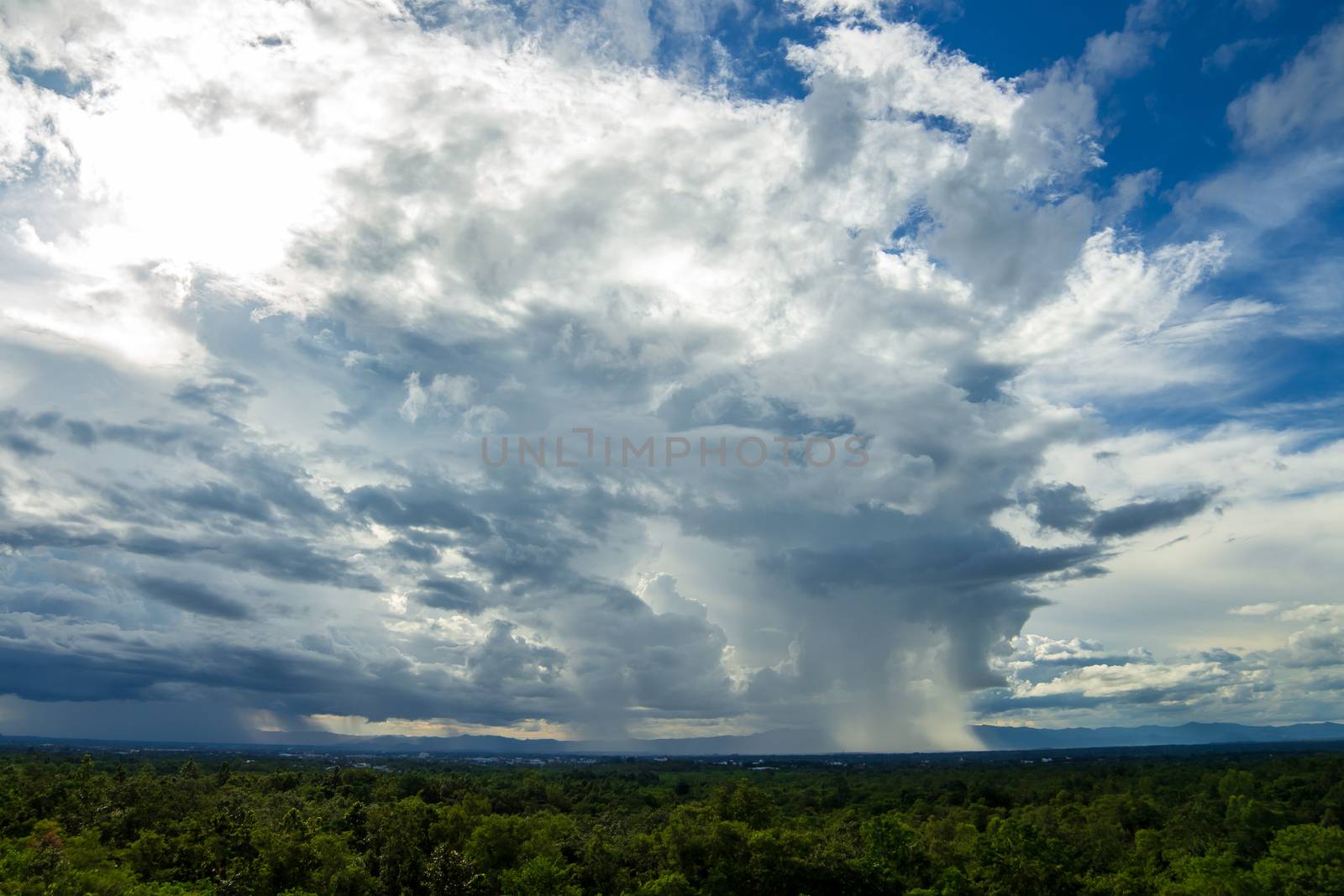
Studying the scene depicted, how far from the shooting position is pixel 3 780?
12138 cm

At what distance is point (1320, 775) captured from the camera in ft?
577

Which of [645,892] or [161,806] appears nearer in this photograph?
[645,892]

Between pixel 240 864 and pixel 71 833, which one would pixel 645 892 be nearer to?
pixel 240 864

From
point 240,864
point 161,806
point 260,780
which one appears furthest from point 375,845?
point 260,780

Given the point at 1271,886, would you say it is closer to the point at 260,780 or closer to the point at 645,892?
the point at 645,892

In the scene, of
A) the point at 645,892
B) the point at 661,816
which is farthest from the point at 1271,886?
the point at 661,816

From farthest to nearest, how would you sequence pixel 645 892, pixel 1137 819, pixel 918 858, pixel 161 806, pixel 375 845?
pixel 1137 819 < pixel 161 806 < pixel 375 845 < pixel 918 858 < pixel 645 892

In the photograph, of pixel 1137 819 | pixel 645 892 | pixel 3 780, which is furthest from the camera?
pixel 1137 819

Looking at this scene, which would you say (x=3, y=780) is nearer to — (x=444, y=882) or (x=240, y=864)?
(x=240, y=864)

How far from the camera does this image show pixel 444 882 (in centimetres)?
7475

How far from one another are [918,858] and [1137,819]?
8092 centimetres

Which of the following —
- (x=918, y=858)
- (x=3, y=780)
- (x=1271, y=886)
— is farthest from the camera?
(x=3, y=780)

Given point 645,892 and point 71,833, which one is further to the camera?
point 71,833

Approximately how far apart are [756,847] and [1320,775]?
556 feet
